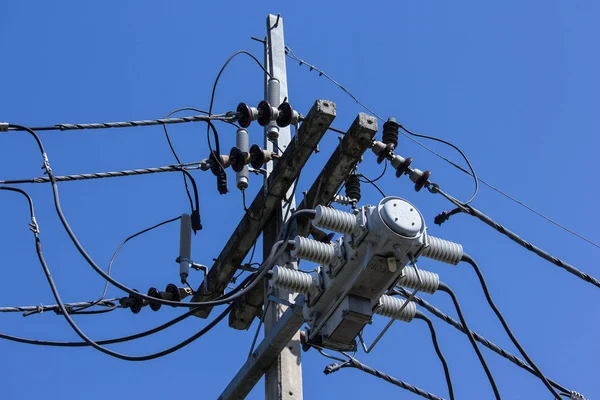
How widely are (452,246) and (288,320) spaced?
120 cm

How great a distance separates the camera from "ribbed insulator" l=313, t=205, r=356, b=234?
21.0 feet

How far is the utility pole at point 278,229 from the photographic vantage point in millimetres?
7234

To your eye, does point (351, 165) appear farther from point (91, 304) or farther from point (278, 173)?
point (91, 304)

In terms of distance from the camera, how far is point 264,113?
8.44 metres

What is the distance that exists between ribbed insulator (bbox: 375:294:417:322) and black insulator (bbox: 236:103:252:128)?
2319 millimetres

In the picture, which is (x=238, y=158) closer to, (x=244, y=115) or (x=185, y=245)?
(x=244, y=115)

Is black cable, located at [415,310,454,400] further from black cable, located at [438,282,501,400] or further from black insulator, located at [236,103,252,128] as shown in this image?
black insulator, located at [236,103,252,128]

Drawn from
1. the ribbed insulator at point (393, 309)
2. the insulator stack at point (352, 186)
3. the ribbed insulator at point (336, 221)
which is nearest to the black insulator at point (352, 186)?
the insulator stack at point (352, 186)

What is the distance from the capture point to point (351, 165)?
781 centimetres

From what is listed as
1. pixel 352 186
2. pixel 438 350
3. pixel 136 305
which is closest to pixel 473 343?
pixel 438 350

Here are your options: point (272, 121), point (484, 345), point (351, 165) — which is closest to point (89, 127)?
point (272, 121)

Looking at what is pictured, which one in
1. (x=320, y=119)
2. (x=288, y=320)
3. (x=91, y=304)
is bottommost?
(x=288, y=320)

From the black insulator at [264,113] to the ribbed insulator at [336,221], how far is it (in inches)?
82.5

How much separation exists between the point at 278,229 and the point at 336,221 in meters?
1.73
